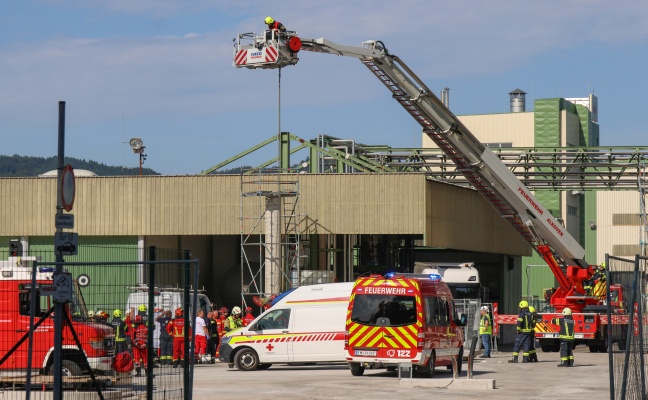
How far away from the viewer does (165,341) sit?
20484 mm

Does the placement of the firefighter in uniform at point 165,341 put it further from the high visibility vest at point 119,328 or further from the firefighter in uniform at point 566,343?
the firefighter in uniform at point 566,343

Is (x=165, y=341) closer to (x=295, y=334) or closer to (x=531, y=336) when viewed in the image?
(x=295, y=334)

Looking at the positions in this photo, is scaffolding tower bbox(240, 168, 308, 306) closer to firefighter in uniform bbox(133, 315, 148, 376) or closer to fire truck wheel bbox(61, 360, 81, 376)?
firefighter in uniform bbox(133, 315, 148, 376)

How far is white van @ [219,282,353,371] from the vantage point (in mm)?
26938

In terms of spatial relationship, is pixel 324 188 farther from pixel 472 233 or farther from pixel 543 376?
pixel 543 376

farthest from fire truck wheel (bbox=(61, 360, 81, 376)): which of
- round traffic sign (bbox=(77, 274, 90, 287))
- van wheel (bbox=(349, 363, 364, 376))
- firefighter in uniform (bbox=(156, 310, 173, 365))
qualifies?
van wheel (bbox=(349, 363, 364, 376))

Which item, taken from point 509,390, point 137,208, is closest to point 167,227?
point 137,208

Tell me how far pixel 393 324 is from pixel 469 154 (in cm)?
1162

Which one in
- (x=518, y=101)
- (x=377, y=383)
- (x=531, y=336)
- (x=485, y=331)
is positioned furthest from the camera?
(x=518, y=101)

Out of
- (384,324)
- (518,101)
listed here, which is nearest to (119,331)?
(384,324)

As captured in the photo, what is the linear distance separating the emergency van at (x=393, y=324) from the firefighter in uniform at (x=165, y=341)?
4.18 m

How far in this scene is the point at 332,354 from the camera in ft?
88.0

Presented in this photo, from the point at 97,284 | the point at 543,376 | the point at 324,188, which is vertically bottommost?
the point at 543,376

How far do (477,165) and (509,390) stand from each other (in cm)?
1386
